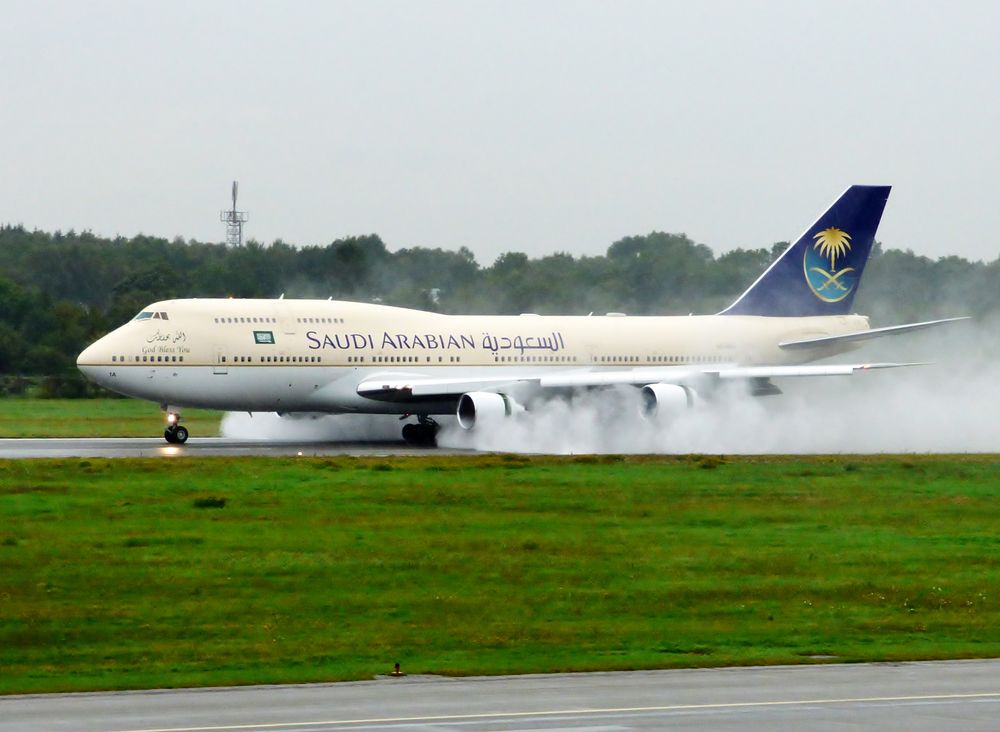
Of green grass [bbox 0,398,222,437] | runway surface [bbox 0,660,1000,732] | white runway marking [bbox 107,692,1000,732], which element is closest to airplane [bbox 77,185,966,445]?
green grass [bbox 0,398,222,437]

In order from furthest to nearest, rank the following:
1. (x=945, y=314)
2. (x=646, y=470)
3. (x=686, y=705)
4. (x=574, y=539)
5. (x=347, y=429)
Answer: (x=945, y=314), (x=347, y=429), (x=646, y=470), (x=574, y=539), (x=686, y=705)

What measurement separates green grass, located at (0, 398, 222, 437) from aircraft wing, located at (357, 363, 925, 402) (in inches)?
361

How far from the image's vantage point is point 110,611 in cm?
2047

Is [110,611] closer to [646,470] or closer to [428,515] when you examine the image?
[428,515]

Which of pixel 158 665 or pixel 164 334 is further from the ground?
pixel 164 334

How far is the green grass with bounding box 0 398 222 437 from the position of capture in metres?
A: 54.5

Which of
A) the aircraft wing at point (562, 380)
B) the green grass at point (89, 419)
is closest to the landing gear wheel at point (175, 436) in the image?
the aircraft wing at point (562, 380)

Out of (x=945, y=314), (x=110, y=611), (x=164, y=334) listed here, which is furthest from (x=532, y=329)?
(x=110, y=611)

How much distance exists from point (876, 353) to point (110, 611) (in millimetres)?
45569

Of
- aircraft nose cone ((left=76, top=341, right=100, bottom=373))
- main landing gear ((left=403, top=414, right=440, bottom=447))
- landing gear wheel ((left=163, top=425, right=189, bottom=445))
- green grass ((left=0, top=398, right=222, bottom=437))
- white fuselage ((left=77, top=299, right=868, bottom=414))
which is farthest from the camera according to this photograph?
green grass ((left=0, top=398, right=222, bottom=437))

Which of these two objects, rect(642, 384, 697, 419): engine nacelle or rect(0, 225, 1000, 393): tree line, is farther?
rect(0, 225, 1000, 393): tree line

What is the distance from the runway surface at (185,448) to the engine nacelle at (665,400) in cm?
594

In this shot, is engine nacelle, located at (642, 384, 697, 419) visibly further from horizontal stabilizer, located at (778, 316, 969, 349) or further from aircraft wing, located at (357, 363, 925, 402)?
horizontal stabilizer, located at (778, 316, 969, 349)

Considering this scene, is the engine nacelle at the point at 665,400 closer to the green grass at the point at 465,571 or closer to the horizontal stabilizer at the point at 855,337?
the horizontal stabilizer at the point at 855,337
